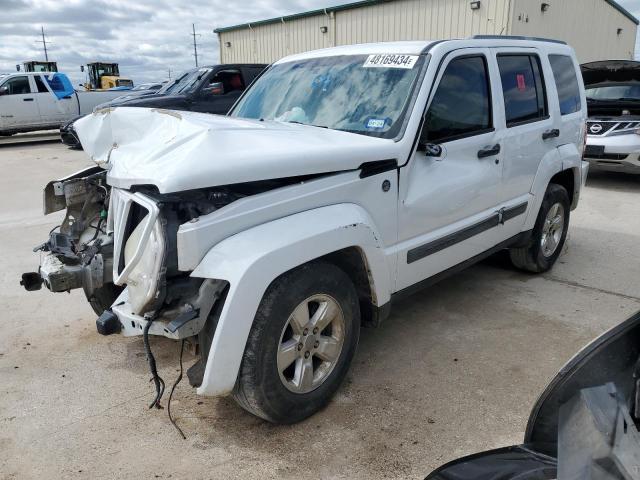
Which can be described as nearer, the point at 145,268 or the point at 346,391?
the point at 145,268

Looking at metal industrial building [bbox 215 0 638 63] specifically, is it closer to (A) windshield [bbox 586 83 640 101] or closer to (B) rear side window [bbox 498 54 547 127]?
(A) windshield [bbox 586 83 640 101]

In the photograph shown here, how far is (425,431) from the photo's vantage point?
9.41ft

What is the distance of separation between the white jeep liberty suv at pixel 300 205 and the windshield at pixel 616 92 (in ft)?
21.1

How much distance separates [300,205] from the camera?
8.99 feet

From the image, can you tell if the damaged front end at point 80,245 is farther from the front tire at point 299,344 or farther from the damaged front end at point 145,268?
the front tire at point 299,344

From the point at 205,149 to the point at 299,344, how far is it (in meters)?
1.07

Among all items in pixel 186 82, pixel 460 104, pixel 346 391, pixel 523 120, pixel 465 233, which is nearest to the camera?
pixel 346 391

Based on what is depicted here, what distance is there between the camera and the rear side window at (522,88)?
13.6ft

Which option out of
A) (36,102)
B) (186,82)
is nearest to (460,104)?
(186,82)

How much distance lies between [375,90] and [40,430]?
109 inches

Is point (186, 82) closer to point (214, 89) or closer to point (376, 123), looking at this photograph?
point (214, 89)

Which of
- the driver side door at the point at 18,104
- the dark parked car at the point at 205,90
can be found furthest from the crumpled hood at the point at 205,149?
the driver side door at the point at 18,104

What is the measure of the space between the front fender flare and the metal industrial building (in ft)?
48.9

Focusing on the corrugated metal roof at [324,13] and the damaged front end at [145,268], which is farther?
the corrugated metal roof at [324,13]
